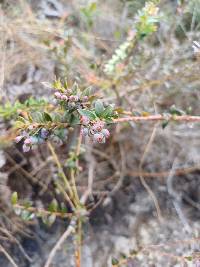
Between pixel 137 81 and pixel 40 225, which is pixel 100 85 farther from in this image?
pixel 40 225

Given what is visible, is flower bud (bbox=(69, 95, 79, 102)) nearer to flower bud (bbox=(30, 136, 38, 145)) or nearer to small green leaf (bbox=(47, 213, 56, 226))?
flower bud (bbox=(30, 136, 38, 145))

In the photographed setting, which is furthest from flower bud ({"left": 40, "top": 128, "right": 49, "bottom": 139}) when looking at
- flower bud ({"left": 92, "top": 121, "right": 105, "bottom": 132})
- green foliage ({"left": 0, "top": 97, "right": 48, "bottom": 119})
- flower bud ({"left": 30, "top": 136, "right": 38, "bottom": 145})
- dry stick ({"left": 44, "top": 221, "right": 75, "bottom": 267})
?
dry stick ({"left": 44, "top": 221, "right": 75, "bottom": 267})

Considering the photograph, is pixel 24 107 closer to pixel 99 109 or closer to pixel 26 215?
pixel 26 215

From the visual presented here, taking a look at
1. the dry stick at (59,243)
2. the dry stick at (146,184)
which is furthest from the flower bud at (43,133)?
the dry stick at (146,184)

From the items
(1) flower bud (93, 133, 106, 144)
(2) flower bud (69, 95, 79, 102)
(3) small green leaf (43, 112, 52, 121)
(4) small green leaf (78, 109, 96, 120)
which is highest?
(2) flower bud (69, 95, 79, 102)

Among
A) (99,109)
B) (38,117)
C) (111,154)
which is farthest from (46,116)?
(111,154)

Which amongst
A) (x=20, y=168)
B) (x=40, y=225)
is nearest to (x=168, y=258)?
(x=40, y=225)
